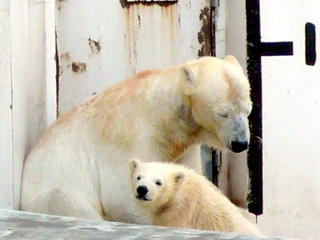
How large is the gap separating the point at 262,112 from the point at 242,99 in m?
1.25

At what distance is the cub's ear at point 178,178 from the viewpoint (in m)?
5.14

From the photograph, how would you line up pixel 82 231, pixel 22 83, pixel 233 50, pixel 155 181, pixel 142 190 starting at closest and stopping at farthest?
1. pixel 82 231
2. pixel 142 190
3. pixel 155 181
4. pixel 22 83
5. pixel 233 50

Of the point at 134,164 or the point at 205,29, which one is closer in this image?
the point at 134,164

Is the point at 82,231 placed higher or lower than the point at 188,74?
lower

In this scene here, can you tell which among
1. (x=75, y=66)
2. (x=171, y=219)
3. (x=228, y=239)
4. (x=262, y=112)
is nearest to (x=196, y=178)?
(x=171, y=219)

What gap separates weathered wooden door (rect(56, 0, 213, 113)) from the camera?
659 centimetres

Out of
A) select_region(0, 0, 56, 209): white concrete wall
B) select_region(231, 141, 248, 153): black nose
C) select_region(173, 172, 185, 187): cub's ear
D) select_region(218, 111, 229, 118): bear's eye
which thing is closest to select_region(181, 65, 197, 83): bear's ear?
select_region(218, 111, 229, 118): bear's eye

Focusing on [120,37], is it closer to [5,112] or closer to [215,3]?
[215,3]

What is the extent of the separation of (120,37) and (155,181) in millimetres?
1807

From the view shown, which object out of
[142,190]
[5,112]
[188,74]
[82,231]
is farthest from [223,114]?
[82,231]

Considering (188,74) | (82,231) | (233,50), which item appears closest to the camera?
(82,231)

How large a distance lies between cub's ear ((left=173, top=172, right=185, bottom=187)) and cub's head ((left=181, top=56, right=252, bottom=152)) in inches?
12.8

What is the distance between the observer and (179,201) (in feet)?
16.9

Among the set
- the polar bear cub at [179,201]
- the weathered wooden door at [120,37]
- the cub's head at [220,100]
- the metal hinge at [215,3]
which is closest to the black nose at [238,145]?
the cub's head at [220,100]
